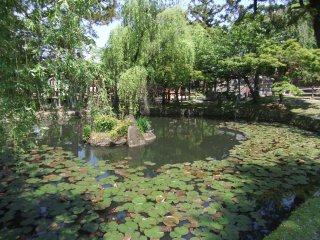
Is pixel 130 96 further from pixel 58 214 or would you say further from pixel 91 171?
pixel 58 214

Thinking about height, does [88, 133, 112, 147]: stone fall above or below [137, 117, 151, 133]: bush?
below

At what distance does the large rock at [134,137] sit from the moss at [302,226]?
7.31 meters

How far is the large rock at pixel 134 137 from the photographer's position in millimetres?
11660

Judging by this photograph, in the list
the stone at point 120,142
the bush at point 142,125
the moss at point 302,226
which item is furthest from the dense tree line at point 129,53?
the moss at point 302,226

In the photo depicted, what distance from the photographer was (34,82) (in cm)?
290

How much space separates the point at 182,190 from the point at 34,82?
4516mm

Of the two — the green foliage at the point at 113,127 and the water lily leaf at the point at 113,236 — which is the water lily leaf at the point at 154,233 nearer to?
the water lily leaf at the point at 113,236

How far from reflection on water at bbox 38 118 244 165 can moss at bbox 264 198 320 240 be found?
15.7 ft

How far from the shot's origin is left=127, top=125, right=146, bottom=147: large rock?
11.7 m

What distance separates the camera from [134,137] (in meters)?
11.8

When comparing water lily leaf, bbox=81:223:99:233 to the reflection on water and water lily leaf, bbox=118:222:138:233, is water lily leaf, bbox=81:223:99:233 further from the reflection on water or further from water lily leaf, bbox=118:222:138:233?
the reflection on water

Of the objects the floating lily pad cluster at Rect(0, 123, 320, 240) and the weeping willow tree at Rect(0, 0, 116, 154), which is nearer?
the weeping willow tree at Rect(0, 0, 116, 154)

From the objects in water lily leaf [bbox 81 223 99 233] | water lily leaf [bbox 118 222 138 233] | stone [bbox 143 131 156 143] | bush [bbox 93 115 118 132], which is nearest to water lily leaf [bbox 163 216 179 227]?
water lily leaf [bbox 118 222 138 233]

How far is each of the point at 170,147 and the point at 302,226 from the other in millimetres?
7391
